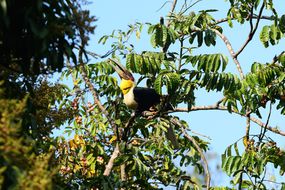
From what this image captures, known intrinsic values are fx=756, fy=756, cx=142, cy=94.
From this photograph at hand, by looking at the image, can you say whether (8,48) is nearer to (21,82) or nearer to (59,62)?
(59,62)

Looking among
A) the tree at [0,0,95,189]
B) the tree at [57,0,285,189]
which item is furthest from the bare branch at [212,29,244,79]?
the tree at [0,0,95,189]

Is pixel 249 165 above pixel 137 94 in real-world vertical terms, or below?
below

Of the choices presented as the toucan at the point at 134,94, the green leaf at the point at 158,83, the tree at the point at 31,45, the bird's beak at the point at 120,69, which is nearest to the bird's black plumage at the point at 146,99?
the toucan at the point at 134,94

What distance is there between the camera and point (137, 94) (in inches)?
254

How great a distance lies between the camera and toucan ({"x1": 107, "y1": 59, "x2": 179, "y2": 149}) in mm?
6305

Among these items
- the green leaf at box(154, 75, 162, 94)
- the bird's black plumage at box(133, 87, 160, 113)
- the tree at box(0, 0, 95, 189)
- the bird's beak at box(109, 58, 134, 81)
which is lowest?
the tree at box(0, 0, 95, 189)

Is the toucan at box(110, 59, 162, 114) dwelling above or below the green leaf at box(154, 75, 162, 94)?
above

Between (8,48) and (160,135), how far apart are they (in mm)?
3020

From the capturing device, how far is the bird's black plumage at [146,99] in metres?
6.30

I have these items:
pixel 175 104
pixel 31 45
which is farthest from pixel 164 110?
pixel 31 45

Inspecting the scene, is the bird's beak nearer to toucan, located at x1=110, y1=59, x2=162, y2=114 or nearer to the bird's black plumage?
toucan, located at x1=110, y1=59, x2=162, y2=114

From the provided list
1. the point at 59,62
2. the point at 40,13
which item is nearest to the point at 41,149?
the point at 59,62

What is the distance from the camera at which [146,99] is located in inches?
250

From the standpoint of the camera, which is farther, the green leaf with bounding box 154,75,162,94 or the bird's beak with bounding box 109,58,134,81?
the bird's beak with bounding box 109,58,134,81
